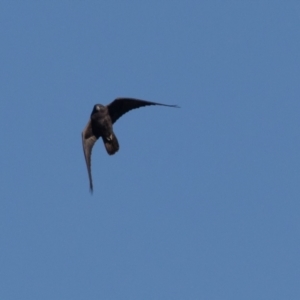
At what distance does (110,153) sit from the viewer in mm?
19609

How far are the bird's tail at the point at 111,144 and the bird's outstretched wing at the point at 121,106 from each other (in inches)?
18.7

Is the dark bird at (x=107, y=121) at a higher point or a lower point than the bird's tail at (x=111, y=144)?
higher

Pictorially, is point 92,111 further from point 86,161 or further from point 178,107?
point 178,107

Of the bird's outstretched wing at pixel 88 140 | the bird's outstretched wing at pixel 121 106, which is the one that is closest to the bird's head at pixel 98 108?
the bird's outstretched wing at pixel 121 106

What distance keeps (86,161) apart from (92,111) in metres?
1.23

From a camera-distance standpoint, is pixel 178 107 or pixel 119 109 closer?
pixel 178 107

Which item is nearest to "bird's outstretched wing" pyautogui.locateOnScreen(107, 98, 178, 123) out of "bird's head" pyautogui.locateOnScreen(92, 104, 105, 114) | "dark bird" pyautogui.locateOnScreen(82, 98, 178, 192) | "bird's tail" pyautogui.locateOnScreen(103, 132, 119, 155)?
"dark bird" pyautogui.locateOnScreen(82, 98, 178, 192)

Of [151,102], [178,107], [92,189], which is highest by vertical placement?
[151,102]

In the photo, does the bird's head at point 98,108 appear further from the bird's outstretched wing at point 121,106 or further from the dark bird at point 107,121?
the bird's outstretched wing at point 121,106

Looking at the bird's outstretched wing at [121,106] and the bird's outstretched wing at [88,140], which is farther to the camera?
the bird's outstretched wing at [88,140]

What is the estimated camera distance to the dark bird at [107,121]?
19500 millimetres

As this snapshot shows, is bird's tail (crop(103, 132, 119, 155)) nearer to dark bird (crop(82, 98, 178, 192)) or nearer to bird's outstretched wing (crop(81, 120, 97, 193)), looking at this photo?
dark bird (crop(82, 98, 178, 192))

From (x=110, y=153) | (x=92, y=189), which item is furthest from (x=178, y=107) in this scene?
(x=110, y=153)

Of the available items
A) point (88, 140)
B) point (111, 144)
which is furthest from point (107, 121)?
point (88, 140)
